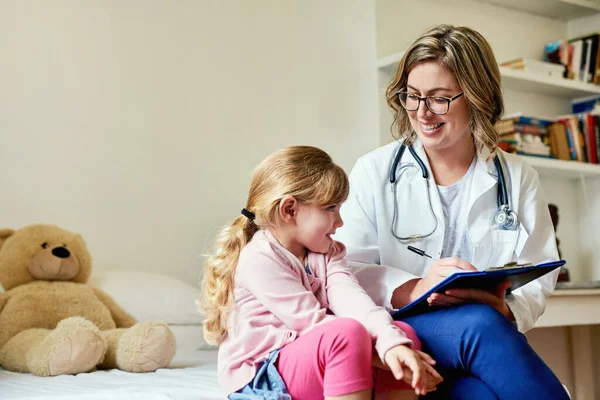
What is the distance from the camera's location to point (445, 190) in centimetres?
167

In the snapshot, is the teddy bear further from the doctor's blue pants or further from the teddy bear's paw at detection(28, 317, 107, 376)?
the doctor's blue pants

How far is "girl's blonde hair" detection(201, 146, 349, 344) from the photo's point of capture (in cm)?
133

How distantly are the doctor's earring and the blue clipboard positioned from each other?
0.23 meters

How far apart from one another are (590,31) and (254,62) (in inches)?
77.1

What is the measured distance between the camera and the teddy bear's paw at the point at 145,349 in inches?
73.6

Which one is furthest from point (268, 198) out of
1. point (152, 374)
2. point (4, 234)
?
point (4, 234)

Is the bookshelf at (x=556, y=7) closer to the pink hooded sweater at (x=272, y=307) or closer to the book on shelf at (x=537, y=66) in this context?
the book on shelf at (x=537, y=66)

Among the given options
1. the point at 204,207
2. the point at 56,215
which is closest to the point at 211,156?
the point at 204,207

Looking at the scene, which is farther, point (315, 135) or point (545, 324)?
point (315, 135)

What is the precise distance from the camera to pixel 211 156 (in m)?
2.82

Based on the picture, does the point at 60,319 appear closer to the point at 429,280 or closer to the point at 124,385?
the point at 124,385

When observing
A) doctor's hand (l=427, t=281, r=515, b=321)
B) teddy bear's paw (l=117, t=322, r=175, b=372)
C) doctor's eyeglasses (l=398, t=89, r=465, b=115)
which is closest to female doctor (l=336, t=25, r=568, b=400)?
doctor's eyeglasses (l=398, t=89, r=465, b=115)

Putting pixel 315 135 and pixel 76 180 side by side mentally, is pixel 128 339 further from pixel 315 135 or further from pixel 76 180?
pixel 315 135

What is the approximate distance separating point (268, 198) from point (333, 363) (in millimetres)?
358
